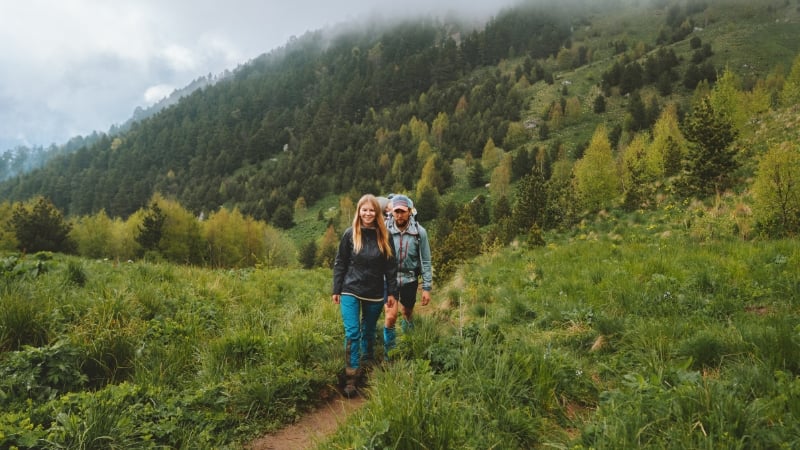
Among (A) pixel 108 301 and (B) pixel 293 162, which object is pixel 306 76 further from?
(A) pixel 108 301

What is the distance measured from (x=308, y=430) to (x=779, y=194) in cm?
1375

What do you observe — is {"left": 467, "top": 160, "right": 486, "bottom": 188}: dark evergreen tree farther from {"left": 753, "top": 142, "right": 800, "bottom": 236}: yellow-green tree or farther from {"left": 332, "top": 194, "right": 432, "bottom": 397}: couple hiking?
{"left": 332, "top": 194, "right": 432, "bottom": 397}: couple hiking

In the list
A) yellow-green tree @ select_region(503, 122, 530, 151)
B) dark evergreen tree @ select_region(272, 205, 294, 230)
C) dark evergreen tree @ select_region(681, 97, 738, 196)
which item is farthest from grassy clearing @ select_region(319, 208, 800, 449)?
dark evergreen tree @ select_region(272, 205, 294, 230)

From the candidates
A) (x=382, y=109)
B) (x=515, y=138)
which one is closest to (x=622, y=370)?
(x=515, y=138)

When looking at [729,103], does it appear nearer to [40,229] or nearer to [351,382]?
[351,382]

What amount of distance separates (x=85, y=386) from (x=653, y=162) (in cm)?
4368

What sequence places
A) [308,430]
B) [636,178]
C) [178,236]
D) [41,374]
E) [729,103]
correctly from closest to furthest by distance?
1. [41,374]
2. [308,430]
3. [636,178]
4. [729,103]
5. [178,236]

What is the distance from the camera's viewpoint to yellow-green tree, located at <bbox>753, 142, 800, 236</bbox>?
10180 mm

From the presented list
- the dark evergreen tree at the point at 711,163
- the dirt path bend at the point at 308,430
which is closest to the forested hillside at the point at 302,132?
the dark evergreen tree at the point at 711,163

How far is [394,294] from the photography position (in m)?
5.26

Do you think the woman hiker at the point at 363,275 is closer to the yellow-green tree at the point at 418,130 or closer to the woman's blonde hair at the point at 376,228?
the woman's blonde hair at the point at 376,228

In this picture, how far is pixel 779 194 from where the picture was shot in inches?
423

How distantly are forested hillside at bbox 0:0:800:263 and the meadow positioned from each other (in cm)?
761

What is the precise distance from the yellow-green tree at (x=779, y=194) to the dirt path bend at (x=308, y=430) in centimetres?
1178
